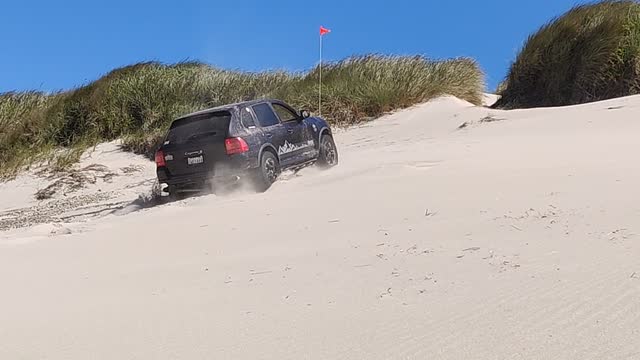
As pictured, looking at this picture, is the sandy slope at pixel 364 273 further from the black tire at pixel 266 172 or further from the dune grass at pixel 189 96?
the dune grass at pixel 189 96

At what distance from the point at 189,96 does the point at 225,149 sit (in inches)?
464

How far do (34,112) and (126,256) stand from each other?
18.1m

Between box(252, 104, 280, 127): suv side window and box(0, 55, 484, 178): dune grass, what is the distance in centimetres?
849

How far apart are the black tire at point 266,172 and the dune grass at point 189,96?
9.24 metres

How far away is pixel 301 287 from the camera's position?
15.8 feet

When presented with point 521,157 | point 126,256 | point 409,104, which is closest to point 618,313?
point 126,256

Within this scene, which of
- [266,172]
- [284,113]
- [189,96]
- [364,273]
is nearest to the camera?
[364,273]

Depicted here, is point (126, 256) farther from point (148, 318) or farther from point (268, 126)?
point (268, 126)

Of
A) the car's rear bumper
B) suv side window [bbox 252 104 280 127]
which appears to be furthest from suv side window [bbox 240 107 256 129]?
the car's rear bumper

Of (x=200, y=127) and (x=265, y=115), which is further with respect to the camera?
(x=265, y=115)

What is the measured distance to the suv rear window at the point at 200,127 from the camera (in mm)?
10984

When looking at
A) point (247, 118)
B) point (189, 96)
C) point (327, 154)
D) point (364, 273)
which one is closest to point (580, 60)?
point (327, 154)

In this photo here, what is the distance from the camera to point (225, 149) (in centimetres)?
1082

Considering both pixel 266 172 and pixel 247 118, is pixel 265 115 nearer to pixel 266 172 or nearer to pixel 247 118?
pixel 247 118
